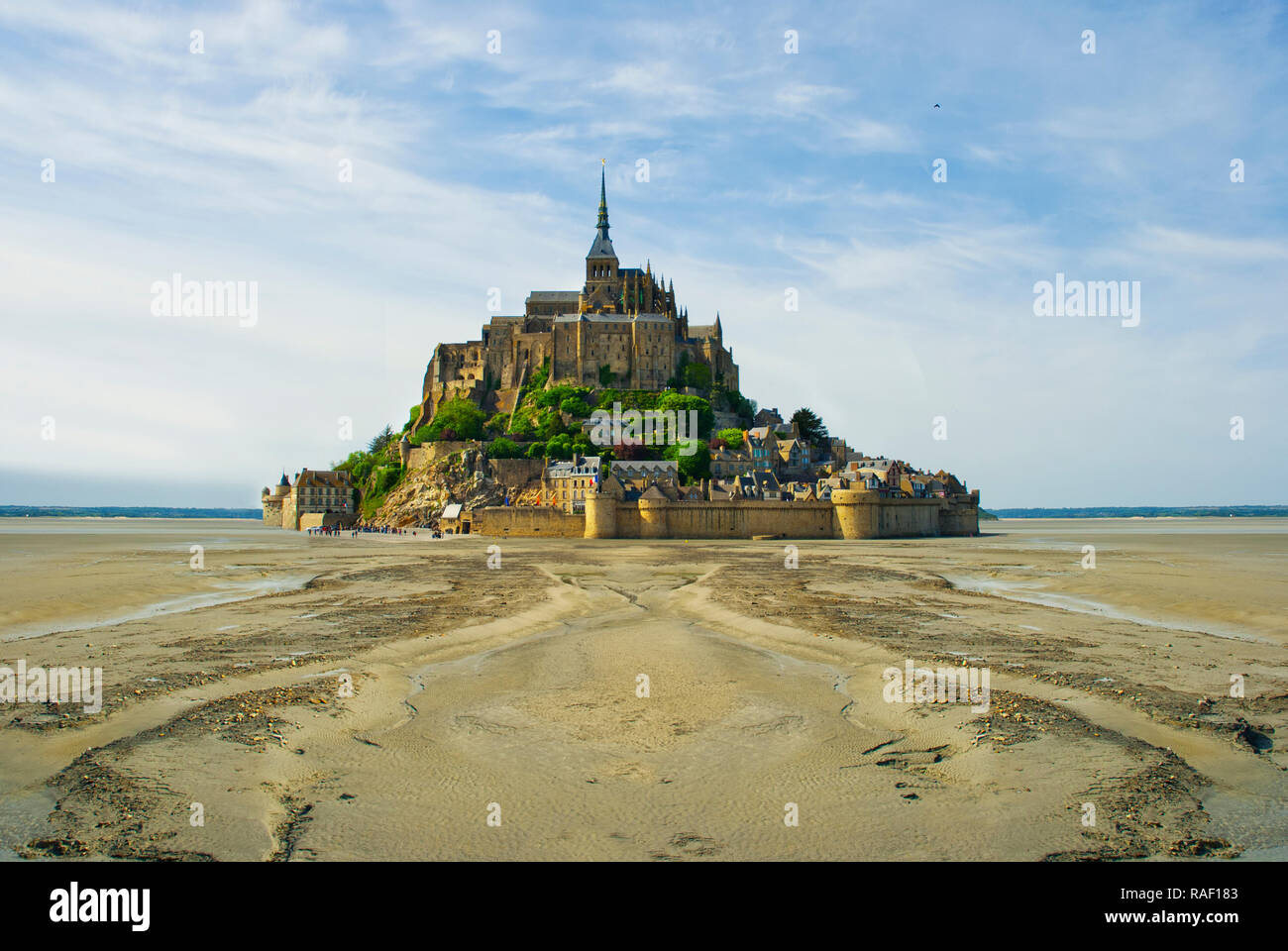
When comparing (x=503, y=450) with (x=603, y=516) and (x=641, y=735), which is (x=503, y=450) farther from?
(x=641, y=735)

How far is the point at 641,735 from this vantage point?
1050 centimetres

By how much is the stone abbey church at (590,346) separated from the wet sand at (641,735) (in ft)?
239

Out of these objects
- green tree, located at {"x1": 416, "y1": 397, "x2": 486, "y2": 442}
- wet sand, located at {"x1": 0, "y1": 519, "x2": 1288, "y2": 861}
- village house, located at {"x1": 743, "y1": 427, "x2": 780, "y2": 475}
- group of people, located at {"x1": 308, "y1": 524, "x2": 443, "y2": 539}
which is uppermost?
green tree, located at {"x1": 416, "y1": 397, "x2": 486, "y2": 442}

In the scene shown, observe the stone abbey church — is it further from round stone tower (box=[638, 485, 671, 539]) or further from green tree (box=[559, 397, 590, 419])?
round stone tower (box=[638, 485, 671, 539])

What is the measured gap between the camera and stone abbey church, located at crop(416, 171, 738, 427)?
310 ft

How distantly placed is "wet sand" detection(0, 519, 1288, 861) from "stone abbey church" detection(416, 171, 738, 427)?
239ft

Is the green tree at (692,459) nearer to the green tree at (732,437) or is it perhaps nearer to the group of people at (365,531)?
the green tree at (732,437)

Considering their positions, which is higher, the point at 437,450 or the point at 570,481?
the point at 437,450

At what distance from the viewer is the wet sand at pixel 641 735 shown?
24.0 feet

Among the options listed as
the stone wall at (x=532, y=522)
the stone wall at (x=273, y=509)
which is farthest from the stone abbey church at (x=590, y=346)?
the stone wall at (x=273, y=509)

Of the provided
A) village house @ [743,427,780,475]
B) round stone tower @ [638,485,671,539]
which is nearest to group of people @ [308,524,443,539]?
round stone tower @ [638,485,671,539]

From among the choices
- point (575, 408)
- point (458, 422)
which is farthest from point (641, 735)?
point (458, 422)

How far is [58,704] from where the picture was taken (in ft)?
37.3

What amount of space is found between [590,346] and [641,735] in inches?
3400
